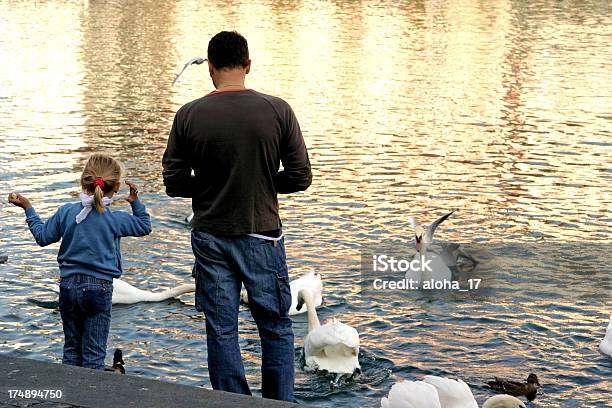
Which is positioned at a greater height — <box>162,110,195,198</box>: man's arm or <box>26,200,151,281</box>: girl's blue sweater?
<box>162,110,195,198</box>: man's arm

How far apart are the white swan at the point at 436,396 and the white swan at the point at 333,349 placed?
1.27 meters

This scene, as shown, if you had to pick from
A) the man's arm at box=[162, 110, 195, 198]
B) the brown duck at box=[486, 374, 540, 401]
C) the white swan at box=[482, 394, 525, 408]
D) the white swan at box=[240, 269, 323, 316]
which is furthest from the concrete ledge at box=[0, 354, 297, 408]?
the white swan at box=[240, 269, 323, 316]

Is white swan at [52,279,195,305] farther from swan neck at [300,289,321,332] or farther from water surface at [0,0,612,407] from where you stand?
swan neck at [300,289,321,332]

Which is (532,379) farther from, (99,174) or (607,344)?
(99,174)

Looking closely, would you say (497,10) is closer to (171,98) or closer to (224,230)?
(171,98)

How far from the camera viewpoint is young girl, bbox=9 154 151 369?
6.46 m

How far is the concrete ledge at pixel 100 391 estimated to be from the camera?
17.2 feet

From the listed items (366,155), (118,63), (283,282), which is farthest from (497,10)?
(283,282)

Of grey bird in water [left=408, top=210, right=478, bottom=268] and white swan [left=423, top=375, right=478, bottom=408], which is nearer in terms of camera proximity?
white swan [left=423, top=375, right=478, bottom=408]

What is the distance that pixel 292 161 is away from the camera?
5.93 meters

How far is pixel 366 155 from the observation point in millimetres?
17234

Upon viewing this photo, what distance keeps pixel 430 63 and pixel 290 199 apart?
16.8 m

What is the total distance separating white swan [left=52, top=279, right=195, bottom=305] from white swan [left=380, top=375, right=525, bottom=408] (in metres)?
3.32

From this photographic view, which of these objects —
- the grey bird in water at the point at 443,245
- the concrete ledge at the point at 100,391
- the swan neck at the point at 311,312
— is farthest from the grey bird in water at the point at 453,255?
the concrete ledge at the point at 100,391
